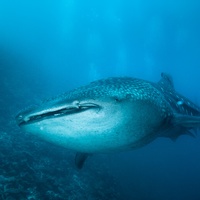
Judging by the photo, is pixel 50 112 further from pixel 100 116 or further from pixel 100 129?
pixel 100 129

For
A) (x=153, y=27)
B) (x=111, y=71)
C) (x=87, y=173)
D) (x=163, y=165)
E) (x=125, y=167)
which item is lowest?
(x=87, y=173)

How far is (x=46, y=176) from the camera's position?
7988 millimetres

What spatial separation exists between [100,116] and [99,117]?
19 mm

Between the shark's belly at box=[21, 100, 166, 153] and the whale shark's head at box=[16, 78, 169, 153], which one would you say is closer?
the whale shark's head at box=[16, 78, 169, 153]

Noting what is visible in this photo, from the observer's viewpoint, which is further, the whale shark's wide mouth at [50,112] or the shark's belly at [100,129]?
the shark's belly at [100,129]

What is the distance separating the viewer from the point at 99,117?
2795 millimetres

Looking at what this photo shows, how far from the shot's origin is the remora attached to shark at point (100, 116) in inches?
102

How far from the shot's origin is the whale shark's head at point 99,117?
8.52 ft

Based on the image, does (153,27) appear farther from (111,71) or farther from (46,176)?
(111,71)

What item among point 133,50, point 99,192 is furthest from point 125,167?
point 133,50

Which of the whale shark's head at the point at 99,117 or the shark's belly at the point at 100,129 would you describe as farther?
the shark's belly at the point at 100,129

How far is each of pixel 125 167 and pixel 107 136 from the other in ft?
55.7

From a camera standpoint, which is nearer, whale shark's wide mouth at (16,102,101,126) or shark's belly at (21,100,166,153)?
whale shark's wide mouth at (16,102,101,126)

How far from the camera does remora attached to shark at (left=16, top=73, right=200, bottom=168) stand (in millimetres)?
2600
